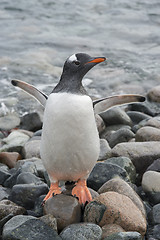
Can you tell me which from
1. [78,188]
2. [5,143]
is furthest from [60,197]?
[5,143]

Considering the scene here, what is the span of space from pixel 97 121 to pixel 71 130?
3.25 meters

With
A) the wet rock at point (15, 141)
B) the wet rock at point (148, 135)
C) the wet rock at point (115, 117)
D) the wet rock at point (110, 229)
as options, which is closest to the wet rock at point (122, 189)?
the wet rock at point (110, 229)

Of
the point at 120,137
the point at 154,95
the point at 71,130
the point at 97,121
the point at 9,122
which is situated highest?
the point at 71,130

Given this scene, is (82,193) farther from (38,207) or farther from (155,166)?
(155,166)

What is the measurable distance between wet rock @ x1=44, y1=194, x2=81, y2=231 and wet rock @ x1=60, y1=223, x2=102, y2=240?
165 millimetres

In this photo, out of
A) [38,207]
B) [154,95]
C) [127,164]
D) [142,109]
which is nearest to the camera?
[38,207]

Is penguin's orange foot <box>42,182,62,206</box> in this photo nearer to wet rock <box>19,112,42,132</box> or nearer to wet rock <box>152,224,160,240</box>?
wet rock <box>152,224,160,240</box>

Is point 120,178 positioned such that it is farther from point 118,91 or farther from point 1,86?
point 1,86

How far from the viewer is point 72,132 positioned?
393cm

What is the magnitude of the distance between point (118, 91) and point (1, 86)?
10.1 ft

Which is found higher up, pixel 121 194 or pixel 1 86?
pixel 121 194

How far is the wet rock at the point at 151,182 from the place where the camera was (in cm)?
477

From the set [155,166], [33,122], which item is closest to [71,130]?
[155,166]

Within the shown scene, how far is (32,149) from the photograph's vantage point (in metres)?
6.16
